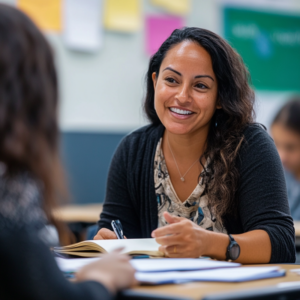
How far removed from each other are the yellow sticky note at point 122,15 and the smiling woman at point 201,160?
1332 mm

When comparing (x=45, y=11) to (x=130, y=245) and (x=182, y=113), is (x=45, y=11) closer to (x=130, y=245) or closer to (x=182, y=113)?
(x=182, y=113)

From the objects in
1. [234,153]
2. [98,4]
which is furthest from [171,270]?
[98,4]

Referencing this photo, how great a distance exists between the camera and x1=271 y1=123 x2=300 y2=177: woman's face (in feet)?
8.86

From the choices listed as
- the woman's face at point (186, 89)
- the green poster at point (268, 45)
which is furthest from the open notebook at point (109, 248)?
the green poster at point (268, 45)

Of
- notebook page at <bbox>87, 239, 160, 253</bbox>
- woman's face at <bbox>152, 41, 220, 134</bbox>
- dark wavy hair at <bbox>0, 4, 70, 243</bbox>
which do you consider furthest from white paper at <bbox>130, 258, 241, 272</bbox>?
woman's face at <bbox>152, 41, 220, 134</bbox>

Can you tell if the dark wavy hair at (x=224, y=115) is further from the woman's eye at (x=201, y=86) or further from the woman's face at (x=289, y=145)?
the woman's face at (x=289, y=145)

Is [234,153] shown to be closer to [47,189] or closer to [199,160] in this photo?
[199,160]

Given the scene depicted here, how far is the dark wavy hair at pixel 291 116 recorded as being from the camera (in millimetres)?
2674

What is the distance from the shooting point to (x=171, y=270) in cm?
98

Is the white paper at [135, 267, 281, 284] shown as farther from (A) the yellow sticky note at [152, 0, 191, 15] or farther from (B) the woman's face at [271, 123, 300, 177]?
(A) the yellow sticky note at [152, 0, 191, 15]

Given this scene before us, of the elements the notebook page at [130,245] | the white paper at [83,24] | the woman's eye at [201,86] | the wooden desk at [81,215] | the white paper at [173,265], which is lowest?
the wooden desk at [81,215]

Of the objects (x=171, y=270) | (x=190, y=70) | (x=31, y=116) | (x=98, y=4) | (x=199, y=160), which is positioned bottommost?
(x=171, y=270)

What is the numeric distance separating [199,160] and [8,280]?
98cm

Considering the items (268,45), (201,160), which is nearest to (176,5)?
(268,45)
